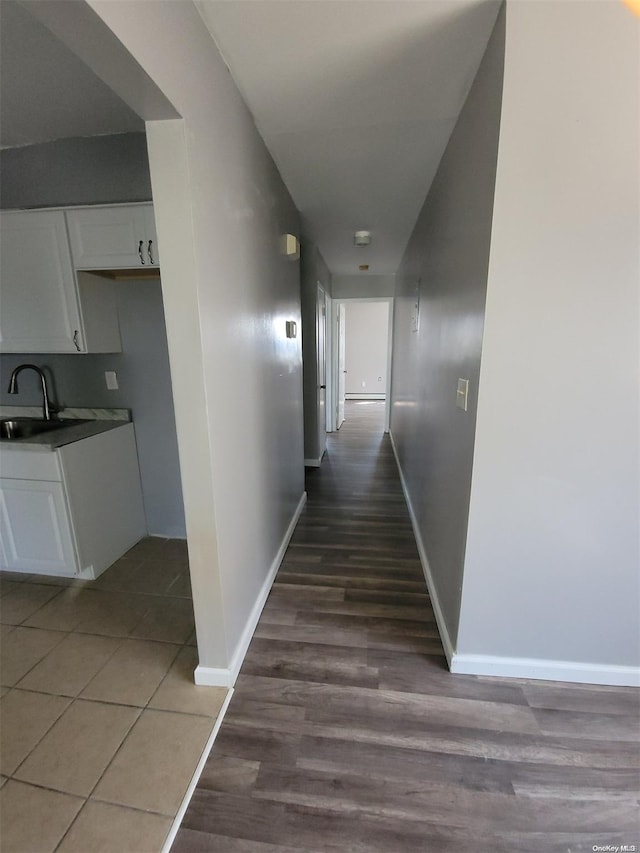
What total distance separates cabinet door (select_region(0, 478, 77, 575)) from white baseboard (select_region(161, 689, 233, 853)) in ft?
4.32

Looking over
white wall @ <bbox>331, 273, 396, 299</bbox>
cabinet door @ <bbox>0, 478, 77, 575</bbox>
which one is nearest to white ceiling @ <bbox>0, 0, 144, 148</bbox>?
cabinet door @ <bbox>0, 478, 77, 575</bbox>

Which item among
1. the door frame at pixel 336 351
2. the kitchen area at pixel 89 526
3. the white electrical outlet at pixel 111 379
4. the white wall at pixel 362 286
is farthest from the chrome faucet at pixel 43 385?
the white wall at pixel 362 286

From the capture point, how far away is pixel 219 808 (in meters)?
1.10

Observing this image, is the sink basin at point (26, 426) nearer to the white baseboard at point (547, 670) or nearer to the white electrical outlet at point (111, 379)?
the white electrical outlet at point (111, 379)

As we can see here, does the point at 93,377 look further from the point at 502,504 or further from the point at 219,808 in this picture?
the point at 502,504

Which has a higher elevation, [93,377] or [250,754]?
Result: [93,377]

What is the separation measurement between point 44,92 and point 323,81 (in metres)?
1.19

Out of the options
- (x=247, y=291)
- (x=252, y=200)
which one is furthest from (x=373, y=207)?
(x=247, y=291)

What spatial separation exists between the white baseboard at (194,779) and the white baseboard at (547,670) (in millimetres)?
978

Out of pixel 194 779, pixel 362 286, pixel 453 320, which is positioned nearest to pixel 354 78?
pixel 453 320

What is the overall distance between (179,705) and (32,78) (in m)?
2.56

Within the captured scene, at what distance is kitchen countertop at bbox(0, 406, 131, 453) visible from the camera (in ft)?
6.29

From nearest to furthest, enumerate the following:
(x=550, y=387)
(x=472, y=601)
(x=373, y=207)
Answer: (x=550, y=387)
(x=472, y=601)
(x=373, y=207)

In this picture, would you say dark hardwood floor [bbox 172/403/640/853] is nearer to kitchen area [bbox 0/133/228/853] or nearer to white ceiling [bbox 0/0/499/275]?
kitchen area [bbox 0/133/228/853]
